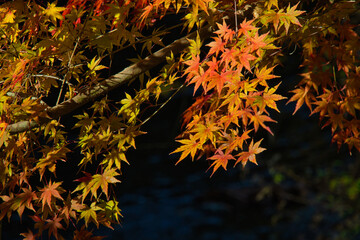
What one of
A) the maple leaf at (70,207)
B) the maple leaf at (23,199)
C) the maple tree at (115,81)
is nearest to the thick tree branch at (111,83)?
the maple tree at (115,81)

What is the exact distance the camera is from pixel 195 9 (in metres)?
1.75

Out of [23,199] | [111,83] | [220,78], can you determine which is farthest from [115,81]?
[23,199]

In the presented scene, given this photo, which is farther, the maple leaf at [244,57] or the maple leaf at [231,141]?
the maple leaf at [231,141]

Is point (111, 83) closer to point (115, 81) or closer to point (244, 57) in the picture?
point (115, 81)

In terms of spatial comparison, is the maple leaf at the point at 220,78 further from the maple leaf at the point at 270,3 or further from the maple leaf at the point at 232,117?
the maple leaf at the point at 270,3

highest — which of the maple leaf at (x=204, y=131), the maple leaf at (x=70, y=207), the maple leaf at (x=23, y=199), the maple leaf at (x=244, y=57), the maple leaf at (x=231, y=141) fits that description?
the maple leaf at (x=244, y=57)


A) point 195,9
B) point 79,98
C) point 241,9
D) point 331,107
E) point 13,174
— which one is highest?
point 195,9

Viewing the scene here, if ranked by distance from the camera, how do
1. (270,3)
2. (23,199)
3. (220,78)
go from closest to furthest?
1. (220,78)
2. (270,3)
3. (23,199)

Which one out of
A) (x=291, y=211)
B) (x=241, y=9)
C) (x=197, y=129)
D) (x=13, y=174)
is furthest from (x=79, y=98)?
(x=291, y=211)

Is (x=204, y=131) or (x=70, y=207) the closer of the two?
(x=204, y=131)

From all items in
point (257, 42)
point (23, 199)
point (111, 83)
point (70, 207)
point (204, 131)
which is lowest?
point (70, 207)

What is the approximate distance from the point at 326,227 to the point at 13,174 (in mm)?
4956

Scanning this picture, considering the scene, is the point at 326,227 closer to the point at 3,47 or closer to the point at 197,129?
the point at 197,129

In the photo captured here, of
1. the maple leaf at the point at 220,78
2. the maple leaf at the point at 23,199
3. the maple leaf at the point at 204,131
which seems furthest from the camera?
the maple leaf at the point at 23,199
